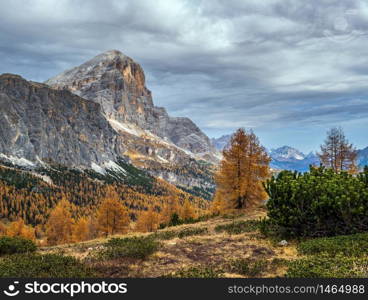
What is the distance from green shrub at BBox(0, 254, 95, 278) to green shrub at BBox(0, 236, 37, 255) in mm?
1839

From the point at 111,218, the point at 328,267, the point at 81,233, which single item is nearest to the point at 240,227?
the point at 328,267

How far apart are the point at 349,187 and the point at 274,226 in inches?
194

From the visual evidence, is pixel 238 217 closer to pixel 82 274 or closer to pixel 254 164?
pixel 254 164

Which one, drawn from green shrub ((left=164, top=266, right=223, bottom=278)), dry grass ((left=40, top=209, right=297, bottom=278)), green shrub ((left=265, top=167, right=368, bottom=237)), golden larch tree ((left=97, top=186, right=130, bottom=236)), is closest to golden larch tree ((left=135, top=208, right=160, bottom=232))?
golden larch tree ((left=97, top=186, right=130, bottom=236))

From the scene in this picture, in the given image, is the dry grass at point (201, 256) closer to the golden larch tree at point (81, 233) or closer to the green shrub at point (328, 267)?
the green shrub at point (328, 267)

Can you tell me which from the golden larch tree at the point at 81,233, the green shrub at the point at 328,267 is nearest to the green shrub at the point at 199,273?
the green shrub at the point at 328,267

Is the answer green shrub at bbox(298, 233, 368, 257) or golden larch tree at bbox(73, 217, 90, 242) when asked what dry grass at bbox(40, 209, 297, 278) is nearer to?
green shrub at bbox(298, 233, 368, 257)

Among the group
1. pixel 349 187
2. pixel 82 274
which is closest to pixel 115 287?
pixel 82 274

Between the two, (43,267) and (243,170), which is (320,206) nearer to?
(43,267)

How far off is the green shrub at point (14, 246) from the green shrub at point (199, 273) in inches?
381

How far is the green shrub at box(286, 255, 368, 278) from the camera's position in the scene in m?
8.88

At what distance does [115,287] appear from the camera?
25.6 feet

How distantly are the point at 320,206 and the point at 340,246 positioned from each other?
253 cm

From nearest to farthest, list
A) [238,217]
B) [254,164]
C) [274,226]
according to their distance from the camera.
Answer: [274,226] < [238,217] < [254,164]
